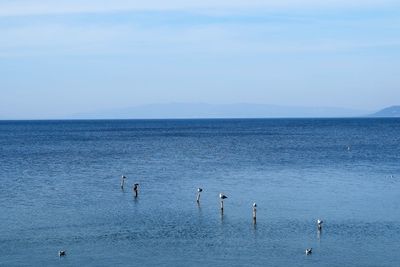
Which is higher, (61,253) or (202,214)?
(202,214)

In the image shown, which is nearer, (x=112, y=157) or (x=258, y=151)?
(x=112, y=157)

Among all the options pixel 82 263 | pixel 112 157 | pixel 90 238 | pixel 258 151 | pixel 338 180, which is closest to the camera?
pixel 82 263

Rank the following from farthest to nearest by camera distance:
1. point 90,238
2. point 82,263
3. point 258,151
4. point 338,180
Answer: point 258,151 < point 338,180 < point 90,238 < point 82,263

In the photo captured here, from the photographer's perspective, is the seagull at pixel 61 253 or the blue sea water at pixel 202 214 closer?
the seagull at pixel 61 253

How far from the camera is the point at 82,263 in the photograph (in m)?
43.8

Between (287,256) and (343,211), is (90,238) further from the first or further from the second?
(343,211)

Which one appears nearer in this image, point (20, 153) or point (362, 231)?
point (362, 231)

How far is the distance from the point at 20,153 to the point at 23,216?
81252 mm

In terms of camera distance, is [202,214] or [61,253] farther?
[202,214]

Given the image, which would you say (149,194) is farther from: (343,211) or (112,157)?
(112,157)

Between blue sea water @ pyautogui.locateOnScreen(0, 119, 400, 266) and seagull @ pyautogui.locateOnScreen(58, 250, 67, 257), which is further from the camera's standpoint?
blue sea water @ pyautogui.locateOnScreen(0, 119, 400, 266)

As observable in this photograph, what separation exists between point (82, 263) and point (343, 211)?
1106 inches

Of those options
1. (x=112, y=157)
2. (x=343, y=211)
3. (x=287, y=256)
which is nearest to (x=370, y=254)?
(x=287, y=256)

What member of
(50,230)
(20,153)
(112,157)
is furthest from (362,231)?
(20,153)
